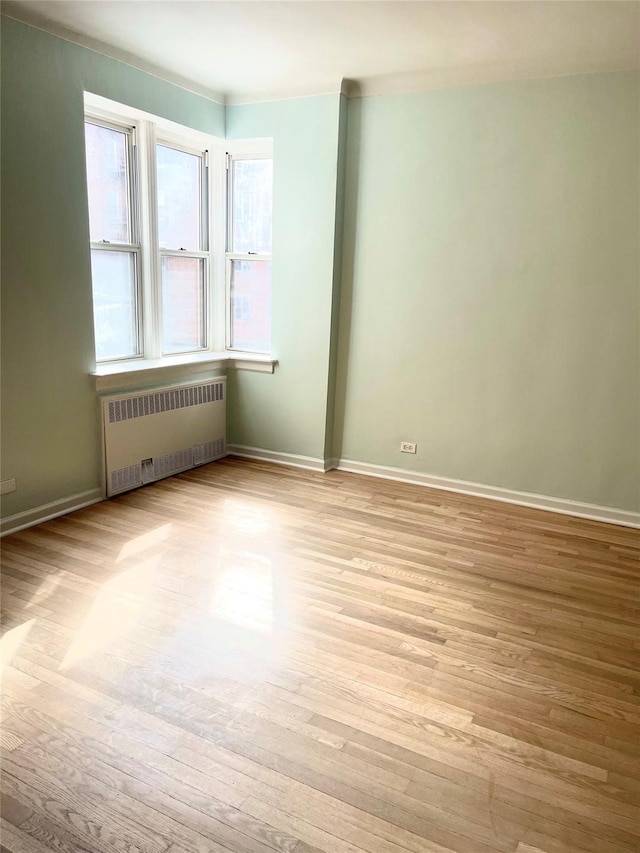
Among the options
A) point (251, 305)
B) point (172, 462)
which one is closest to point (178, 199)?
point (251, 305)

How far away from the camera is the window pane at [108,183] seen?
13.4ft

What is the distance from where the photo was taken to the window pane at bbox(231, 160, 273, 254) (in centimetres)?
498

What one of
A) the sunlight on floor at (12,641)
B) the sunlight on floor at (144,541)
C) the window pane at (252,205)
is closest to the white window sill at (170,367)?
the window pane at (252,205)

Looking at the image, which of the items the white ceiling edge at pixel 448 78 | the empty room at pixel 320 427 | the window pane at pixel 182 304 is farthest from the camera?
the window pane at pixel 182 304

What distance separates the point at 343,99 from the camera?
4.40 metres

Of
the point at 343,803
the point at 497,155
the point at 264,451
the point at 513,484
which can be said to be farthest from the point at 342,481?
the point at 343,803

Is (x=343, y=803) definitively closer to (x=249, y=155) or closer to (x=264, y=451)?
(x=264, y=451)

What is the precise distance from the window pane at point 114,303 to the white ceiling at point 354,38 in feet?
4.07

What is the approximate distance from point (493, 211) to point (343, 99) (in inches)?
52.6

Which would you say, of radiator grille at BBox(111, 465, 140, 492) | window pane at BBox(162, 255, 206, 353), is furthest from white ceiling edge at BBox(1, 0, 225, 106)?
radiator grille at BBox(111, 465, 140, 492)

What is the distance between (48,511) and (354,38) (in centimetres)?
328

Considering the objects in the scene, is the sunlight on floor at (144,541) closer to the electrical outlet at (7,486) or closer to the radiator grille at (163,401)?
the electrical outlet at (7,486)

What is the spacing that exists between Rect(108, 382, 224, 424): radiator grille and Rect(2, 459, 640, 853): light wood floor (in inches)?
27.5

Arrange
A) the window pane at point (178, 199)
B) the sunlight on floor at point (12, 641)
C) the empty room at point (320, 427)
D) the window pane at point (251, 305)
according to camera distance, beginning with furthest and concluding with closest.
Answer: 1. the window pane at point (251, 305)
2. the window pane at point (178, 199)
3. the sunlight on floor at point (12, 641)
4. the empty room at point (320, 427)
